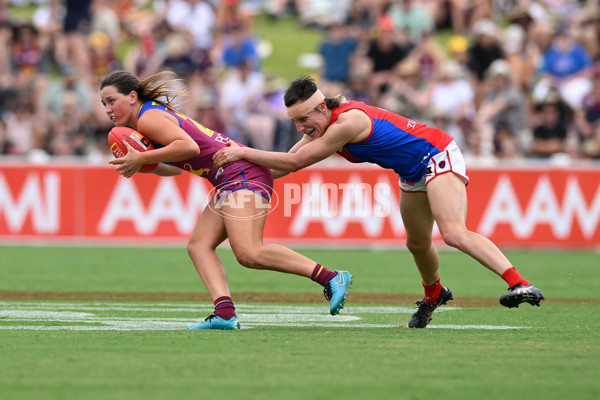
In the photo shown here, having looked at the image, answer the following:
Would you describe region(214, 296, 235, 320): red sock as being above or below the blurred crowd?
below

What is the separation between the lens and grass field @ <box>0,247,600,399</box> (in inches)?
213

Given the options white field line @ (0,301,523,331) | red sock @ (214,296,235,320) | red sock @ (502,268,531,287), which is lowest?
white field line @ (0,301,523,331)

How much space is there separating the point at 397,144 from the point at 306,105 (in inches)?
29.0

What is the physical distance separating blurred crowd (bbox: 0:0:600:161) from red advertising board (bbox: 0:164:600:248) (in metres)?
0.95

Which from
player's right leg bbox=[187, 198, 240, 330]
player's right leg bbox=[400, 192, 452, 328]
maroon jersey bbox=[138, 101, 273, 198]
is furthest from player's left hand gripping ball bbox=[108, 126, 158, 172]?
player's right leg bbox=[400, 192, 452, 328]

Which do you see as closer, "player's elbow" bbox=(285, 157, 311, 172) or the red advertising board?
"player's elbow" bbox=(285, 157, 311, 172)

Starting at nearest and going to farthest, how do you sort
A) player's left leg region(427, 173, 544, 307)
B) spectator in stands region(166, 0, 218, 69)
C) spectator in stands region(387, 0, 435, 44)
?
player's left leg region(427, 173, 544, 307) < spectator in stands region(387, 0, 435, 44) < spectator in stands region(166, 0, 218, 69)

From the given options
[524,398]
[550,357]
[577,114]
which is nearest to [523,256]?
[577,114]

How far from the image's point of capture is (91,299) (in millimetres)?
10500

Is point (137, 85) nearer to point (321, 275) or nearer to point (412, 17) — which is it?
point (321, 275)

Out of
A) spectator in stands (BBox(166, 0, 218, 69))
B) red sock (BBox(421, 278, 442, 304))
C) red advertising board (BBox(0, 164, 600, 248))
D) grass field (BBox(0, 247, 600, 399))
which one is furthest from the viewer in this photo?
spectator in stands (BBox(166, 0, 218, 69))

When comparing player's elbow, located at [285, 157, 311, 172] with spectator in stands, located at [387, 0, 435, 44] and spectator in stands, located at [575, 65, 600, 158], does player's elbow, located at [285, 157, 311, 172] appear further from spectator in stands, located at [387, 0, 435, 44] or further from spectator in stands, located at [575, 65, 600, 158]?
spectator in stands, located at [387, 0, 435, 44]

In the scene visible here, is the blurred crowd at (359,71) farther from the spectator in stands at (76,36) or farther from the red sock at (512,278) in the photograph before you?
the red sock at (512,278)

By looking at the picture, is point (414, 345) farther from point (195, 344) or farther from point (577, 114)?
point (577, 114)
